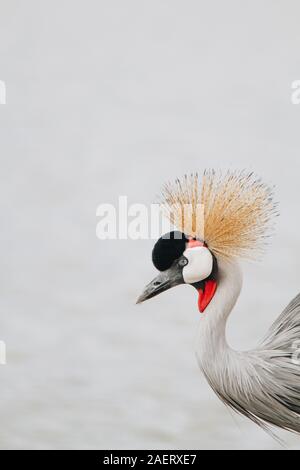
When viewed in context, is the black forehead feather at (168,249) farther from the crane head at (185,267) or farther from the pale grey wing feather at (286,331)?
the pale grey wing feather at (286,331)

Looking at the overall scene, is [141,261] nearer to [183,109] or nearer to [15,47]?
[183,109]

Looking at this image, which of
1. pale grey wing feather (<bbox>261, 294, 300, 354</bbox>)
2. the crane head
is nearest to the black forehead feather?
the crane head

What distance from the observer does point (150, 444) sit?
2.43m

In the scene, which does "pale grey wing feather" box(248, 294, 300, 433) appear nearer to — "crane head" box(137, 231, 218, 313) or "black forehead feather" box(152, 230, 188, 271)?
"crane head" box(137, 231, 218, 313)

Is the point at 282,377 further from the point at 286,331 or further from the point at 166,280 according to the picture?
the point at 166,280

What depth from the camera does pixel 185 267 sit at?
235 cm

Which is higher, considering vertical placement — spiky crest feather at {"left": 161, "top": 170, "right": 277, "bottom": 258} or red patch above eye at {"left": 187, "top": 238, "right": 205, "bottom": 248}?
spiky crest feather at {"left": 161, "top": 170, "right": 277, "bottom": 258}

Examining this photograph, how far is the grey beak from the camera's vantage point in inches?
A: 92.8

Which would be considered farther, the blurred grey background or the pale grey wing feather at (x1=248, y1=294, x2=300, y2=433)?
the blurred grey background

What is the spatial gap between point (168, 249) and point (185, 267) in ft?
0.24

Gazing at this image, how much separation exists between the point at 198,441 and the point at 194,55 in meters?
1.15

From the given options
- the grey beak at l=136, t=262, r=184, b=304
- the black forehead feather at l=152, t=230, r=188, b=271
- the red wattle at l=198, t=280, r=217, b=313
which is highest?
the black forehead feather at l=152, t=230, r=188, b=271

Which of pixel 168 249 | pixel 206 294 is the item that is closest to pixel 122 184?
pixel 168 249
